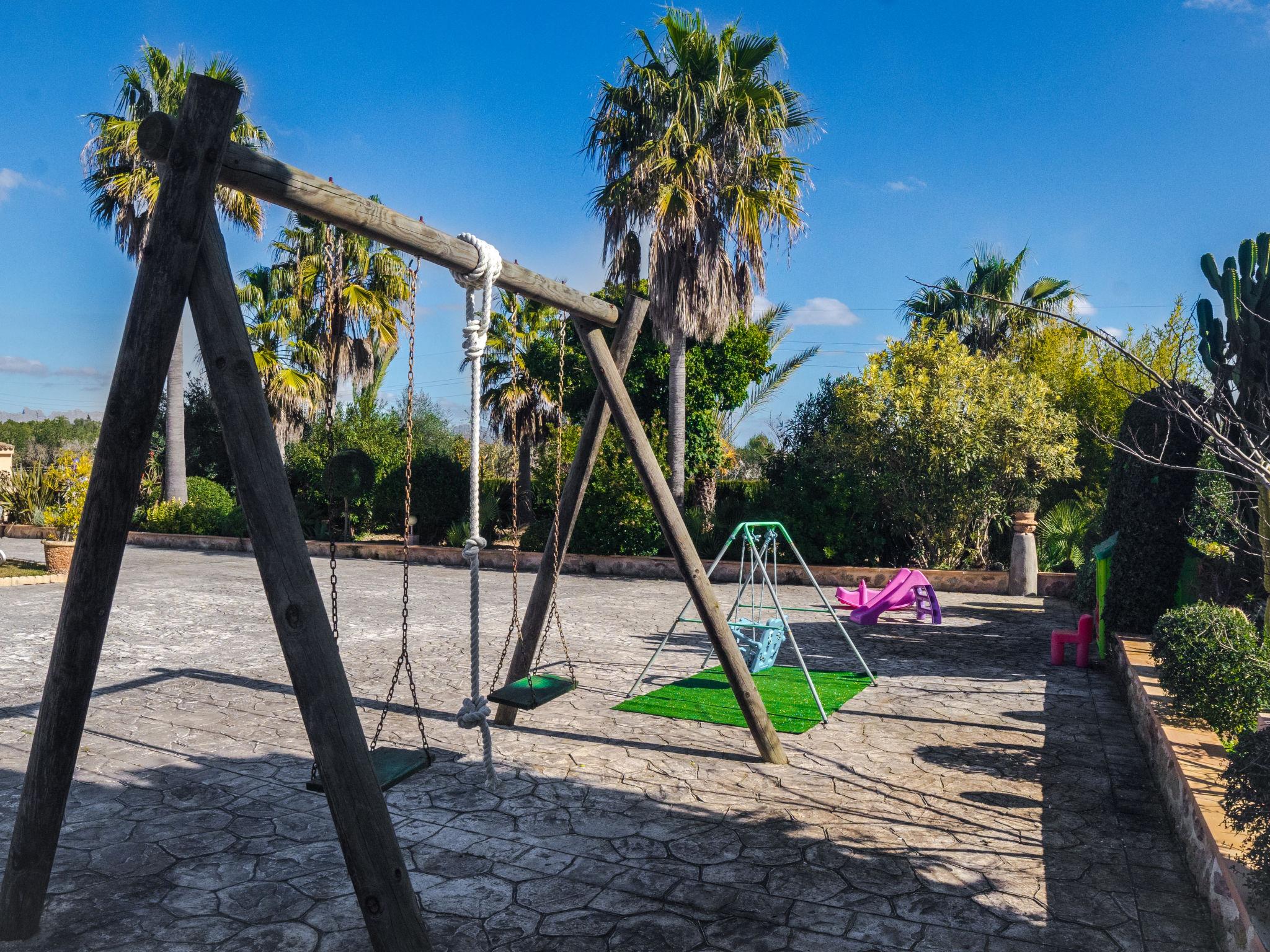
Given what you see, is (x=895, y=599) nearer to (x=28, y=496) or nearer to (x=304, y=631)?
(x=304, y=631)

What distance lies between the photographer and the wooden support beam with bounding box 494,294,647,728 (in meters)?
5.64

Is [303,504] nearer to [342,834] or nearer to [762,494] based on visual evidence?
[762,494]

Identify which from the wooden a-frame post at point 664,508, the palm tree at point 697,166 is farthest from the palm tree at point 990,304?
the wooden a-frame post at point 664,508

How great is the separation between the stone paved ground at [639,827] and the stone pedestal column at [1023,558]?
5.60 meters

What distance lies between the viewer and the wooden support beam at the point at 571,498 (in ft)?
18.5

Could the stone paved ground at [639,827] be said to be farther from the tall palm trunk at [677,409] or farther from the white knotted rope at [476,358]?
the tall palm trunk at [677,409]

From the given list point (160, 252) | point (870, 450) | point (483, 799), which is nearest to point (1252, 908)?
point (483, 799)

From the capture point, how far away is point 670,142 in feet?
51.0

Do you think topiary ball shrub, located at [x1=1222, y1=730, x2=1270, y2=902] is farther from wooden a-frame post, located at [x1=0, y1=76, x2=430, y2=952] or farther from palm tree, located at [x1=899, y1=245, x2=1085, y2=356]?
palm tree, located at [x1=899, y1=245, x2=1085, y2=356]

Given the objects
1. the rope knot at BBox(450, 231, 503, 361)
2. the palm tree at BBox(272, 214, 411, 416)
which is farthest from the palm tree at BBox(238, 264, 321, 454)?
the rope knot at BBox(450, 231, 503, 361)

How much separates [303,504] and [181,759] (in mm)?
16727

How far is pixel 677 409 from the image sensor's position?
16.3 m

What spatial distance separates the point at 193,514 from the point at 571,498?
18.5 meters

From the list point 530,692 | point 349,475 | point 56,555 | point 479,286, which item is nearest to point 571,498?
point 530,692
